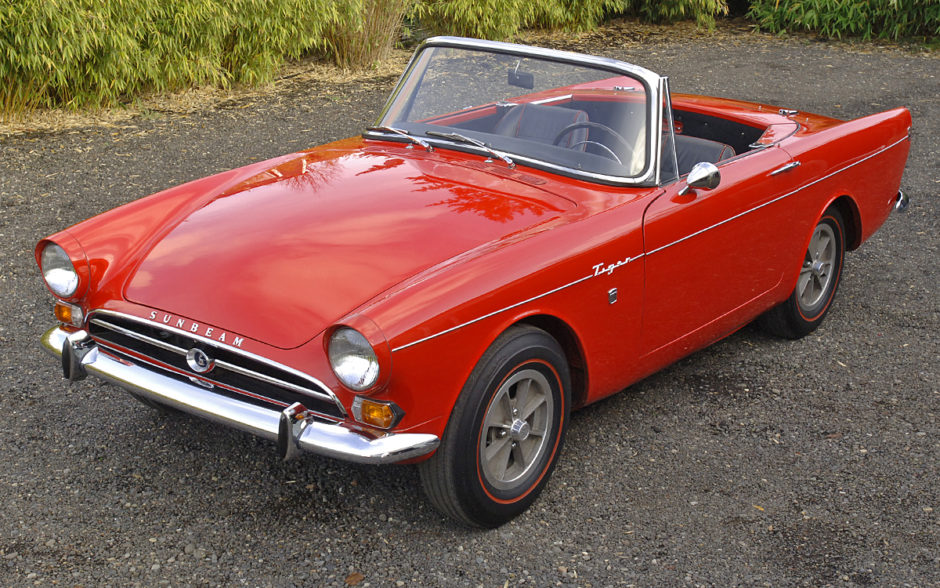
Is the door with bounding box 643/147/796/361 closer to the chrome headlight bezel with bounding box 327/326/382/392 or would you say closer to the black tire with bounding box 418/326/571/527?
the black tire with bounding box 418/326/571/527

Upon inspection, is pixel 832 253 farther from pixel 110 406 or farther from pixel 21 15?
pixel 21 15

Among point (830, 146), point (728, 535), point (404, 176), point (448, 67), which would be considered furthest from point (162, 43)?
point (728, 535)

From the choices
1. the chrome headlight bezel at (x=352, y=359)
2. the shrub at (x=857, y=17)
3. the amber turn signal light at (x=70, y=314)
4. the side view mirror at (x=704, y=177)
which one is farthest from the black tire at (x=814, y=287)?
the shrub at (x=857, y=17)

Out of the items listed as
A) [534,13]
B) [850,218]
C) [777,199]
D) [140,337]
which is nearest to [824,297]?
[850,218]

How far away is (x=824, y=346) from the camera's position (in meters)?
4.71

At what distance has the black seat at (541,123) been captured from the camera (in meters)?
3.92

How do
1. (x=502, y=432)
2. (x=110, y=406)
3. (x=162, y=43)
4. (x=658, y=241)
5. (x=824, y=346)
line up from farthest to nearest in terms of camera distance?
(x=162, y=43) < (x=824, y=346) < (x=110, y=406) < (x=658, y=241) < (x=502, y=432)

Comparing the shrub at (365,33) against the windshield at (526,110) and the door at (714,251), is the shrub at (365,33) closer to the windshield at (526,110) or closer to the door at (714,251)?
the windshield at (526,110)

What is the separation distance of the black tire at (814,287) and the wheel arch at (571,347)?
156 centimetres

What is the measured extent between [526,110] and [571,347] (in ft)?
3.95

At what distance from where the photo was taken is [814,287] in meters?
4.80

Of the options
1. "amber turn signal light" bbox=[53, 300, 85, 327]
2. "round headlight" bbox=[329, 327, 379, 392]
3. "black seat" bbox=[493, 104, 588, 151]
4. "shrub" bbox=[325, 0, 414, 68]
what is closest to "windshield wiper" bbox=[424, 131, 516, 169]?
"black seat" bbox=[493, 104, 588, 151]

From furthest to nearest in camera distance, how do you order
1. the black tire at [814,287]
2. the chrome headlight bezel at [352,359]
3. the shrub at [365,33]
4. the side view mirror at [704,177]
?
the shrub at [365,33], the black tire at [814,287], the side view mirror at [704,177], the chrome headlight bezel at [352,359]

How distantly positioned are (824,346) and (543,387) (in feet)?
6.90
